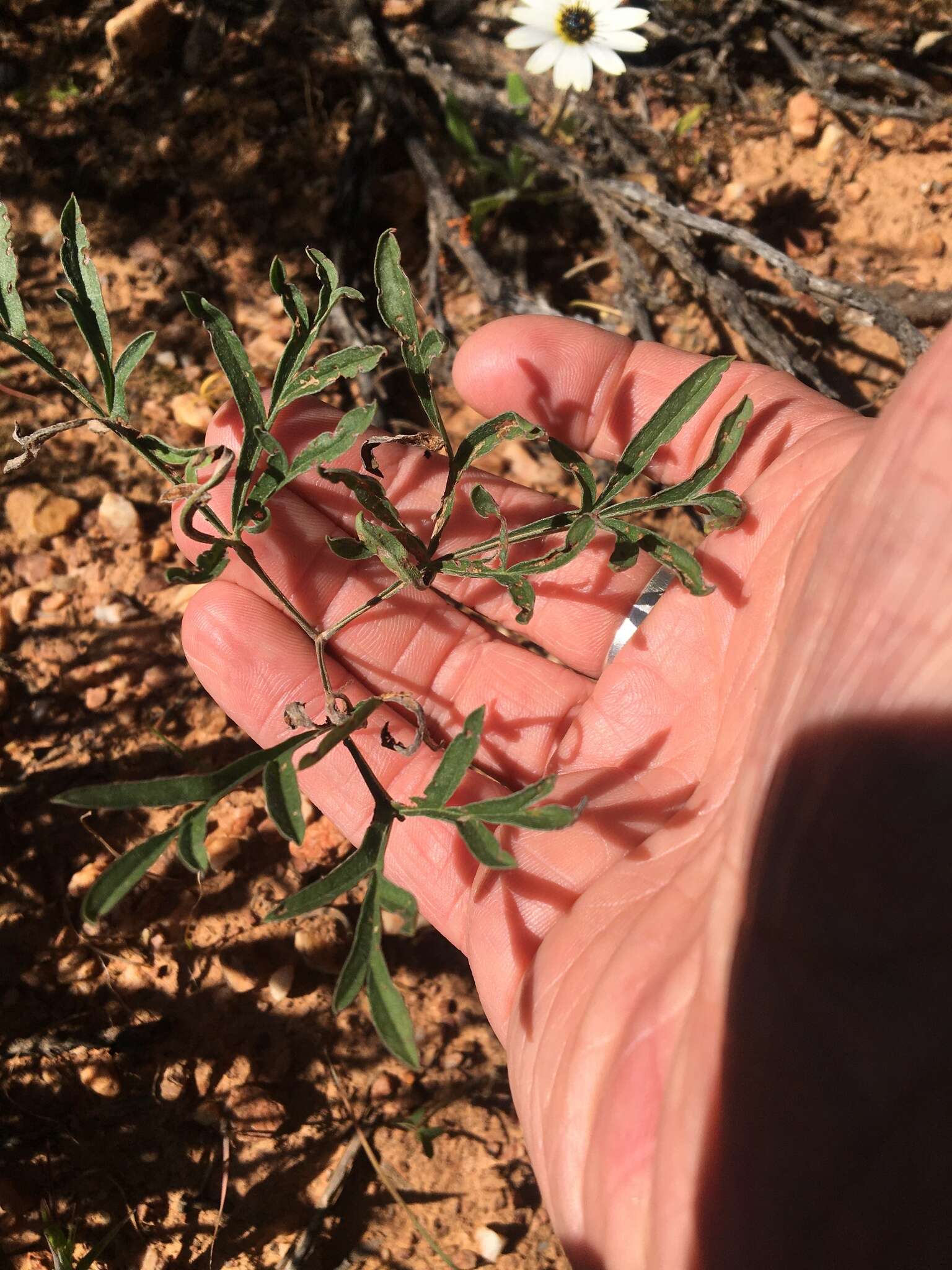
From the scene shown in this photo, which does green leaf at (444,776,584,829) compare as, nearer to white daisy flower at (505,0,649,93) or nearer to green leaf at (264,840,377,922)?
green leaf at (264,840,377,922)

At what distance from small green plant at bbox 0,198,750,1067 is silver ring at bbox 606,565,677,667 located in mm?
276

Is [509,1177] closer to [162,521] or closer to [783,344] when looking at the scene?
[162,521]

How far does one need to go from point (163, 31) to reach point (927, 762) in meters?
3.10

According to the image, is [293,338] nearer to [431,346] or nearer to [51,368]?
[431,346]

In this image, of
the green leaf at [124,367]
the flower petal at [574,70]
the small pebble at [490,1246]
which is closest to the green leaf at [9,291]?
the green leaf at [124,367]

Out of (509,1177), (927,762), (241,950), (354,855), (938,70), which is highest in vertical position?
(938,70)

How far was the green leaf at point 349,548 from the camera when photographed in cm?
171

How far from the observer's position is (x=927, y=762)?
1.23 m

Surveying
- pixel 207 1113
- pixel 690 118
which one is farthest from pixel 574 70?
pixel 207 1113

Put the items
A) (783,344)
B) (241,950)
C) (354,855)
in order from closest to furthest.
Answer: (354,855), (241,950), (783,344)

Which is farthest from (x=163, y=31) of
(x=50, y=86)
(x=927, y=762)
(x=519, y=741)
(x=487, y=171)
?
(x=927, y=762)

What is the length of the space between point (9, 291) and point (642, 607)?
136 cm

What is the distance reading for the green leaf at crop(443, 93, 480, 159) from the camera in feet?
8.89

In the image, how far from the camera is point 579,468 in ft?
5.52
